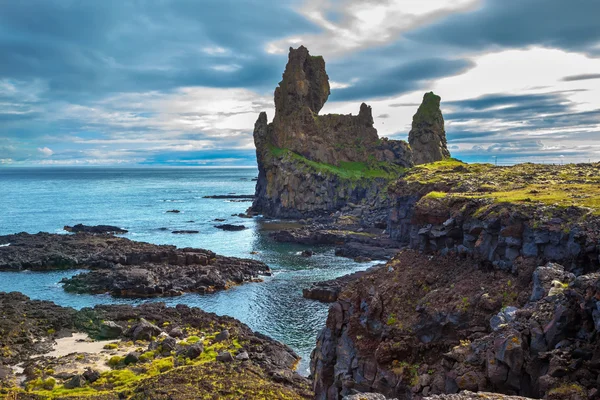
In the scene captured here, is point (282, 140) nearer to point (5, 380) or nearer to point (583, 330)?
point (5, 380)

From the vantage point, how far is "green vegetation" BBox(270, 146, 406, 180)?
556 ft

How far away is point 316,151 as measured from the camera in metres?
182

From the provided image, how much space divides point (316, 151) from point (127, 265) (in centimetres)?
10537

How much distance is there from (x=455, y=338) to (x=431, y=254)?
10.4m

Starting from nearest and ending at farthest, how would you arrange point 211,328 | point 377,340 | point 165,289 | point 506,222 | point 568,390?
point 568,390 < point 377,340 < point 506,222 < point 211,328 < point 165,289

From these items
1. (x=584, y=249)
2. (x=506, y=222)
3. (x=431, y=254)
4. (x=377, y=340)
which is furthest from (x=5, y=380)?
(x=584, y=249)

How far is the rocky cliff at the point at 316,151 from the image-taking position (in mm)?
161250

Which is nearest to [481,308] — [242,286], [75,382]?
[75,382]

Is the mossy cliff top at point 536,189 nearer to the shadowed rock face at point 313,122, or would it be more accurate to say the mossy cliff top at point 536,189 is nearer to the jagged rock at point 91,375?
the jagged rock at point 91,375

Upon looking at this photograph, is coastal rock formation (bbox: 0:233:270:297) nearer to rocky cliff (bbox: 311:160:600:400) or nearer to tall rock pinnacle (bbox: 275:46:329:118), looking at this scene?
rocky cliff (bbox: 311:160:600:400)

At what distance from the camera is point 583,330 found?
1809cm

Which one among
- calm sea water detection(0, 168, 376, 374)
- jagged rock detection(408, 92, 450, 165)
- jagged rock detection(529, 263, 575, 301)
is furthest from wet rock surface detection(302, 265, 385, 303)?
jagged rock detection(408, 92, 450, 165)

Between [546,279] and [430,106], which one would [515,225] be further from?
[430,106]

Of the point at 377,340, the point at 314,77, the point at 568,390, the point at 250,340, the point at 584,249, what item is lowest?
the point at 250,340
